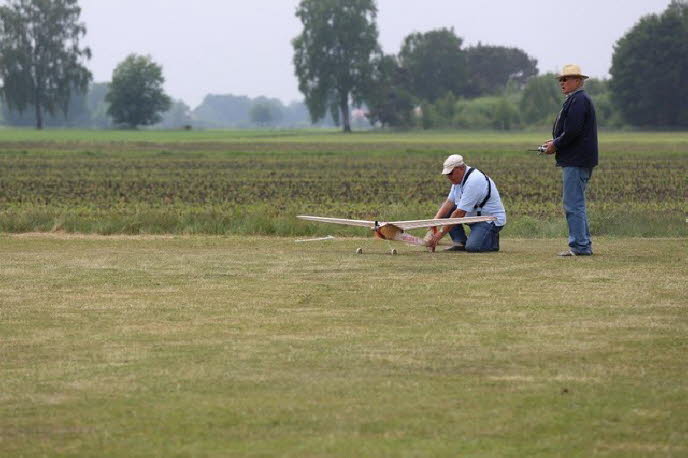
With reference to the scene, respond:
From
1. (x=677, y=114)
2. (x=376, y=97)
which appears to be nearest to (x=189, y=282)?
(x=677, y=114)

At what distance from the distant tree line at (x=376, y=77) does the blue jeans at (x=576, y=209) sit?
8922 cm

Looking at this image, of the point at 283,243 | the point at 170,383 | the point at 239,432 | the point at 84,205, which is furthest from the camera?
the point at 84,205

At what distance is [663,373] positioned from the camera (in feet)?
25.3

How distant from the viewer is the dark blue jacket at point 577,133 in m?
14.1

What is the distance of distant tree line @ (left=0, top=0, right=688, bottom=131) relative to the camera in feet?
335

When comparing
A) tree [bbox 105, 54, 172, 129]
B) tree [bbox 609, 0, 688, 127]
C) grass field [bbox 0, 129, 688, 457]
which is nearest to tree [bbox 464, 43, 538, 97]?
tree [bbox 105, 54, 172, 129]

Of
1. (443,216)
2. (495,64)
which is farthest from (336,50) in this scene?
(443,216)

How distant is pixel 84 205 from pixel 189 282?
14.8 m

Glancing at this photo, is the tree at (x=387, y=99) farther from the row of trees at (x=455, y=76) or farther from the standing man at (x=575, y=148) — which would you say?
the standing man at (x=575, y=148)

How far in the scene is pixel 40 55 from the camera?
12738 cm

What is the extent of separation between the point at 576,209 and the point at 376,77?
120m

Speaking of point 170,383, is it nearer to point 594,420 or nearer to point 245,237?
point 594,420

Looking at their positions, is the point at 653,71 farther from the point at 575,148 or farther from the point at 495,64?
the point at 575,148

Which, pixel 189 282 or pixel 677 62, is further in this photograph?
pixel 677 62
